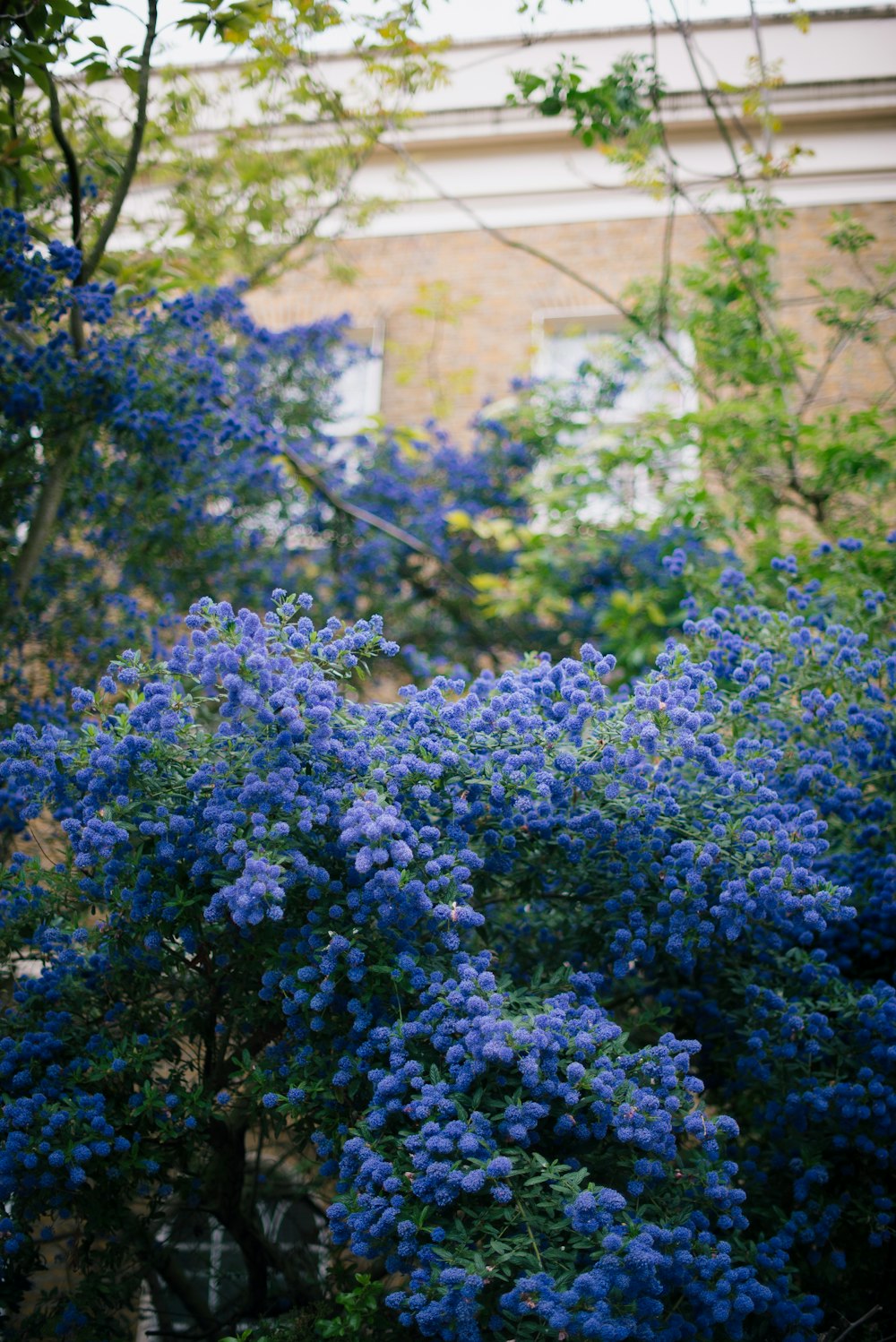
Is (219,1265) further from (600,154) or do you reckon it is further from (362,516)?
(600,154)

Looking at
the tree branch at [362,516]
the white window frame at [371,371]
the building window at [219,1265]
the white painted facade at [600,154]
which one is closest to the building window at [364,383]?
the white window frame at [371,371]

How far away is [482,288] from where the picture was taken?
992cm

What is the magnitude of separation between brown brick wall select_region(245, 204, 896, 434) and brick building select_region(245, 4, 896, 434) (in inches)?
0.5

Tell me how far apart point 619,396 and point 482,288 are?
2.33 m

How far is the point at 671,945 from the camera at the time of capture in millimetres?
3346

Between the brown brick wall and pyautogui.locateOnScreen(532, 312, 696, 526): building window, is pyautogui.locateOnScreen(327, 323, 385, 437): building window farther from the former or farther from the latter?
pyautogui.locateOnScreen(532, 312, 696, 526): building window

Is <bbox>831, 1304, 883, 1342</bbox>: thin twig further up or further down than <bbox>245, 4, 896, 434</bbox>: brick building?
further down

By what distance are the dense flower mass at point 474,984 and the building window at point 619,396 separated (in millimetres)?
3033

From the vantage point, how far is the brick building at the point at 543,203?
31.1 feet

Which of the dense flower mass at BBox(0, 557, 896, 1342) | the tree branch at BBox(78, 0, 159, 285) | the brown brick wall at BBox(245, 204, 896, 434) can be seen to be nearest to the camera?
the dense flower mass at BBox(0, 557, 896, 1342)

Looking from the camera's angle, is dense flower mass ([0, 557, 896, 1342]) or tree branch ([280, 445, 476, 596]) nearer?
dense flower mass ([0, 557, 896, 1342])

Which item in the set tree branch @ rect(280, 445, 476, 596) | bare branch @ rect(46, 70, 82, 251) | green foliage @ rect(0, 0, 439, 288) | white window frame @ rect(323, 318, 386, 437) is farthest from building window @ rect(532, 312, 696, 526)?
bare branch @ rect(46, 70, 82, 251)

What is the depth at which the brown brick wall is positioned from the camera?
31.0 ft

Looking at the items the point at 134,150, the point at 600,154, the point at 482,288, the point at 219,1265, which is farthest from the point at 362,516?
the point at 600,154
